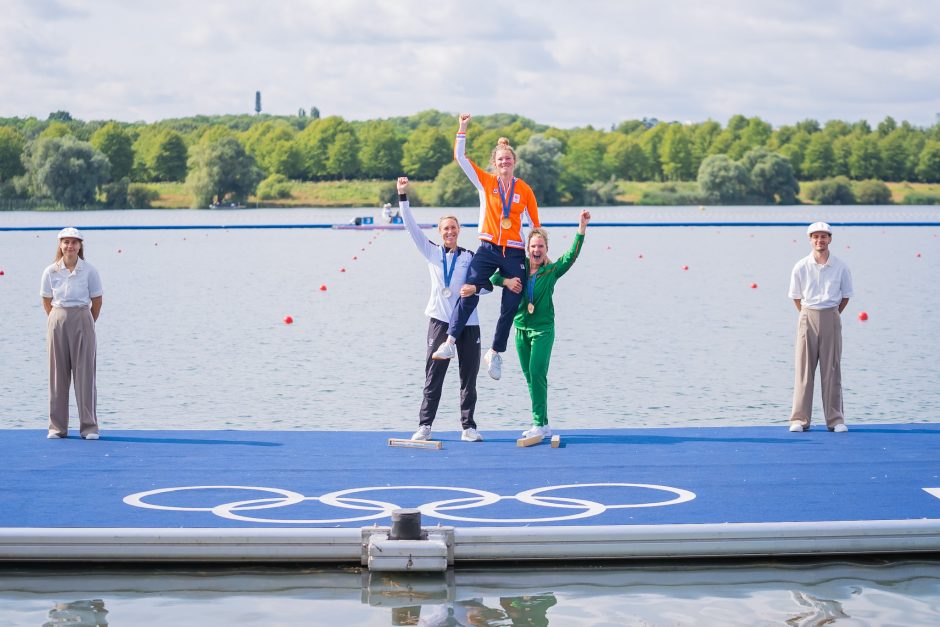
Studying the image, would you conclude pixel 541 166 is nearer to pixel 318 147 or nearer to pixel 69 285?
pixel 318 147

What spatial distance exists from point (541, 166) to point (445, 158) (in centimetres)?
4579

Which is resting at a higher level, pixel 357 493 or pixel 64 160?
pixel 64 160

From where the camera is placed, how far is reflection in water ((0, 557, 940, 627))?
7.96 m

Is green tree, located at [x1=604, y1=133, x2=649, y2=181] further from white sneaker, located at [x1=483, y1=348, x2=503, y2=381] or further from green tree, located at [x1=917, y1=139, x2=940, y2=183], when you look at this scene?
white sneaker, located at [x1=483, y1=348, x2=503, y2=381]

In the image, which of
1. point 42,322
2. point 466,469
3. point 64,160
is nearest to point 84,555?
point 466,469

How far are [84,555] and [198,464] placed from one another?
2.52 metres

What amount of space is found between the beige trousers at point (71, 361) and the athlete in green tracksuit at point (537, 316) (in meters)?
3.63

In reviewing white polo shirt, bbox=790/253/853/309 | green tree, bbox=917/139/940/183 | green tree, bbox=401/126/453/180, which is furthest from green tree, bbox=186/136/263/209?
white polo shirt, bbox=790/253/853/309

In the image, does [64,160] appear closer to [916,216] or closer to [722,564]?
[916,216]

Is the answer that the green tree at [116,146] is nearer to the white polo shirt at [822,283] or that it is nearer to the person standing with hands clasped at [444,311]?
the person standing with hands clasped at [444,311]

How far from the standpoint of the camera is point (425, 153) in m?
158

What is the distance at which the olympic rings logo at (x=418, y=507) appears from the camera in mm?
9156

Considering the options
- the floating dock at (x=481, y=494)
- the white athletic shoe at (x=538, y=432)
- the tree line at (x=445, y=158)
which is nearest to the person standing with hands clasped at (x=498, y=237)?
the white athletic shoe at (x=538, y=432)

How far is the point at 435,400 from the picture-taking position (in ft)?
39.6
